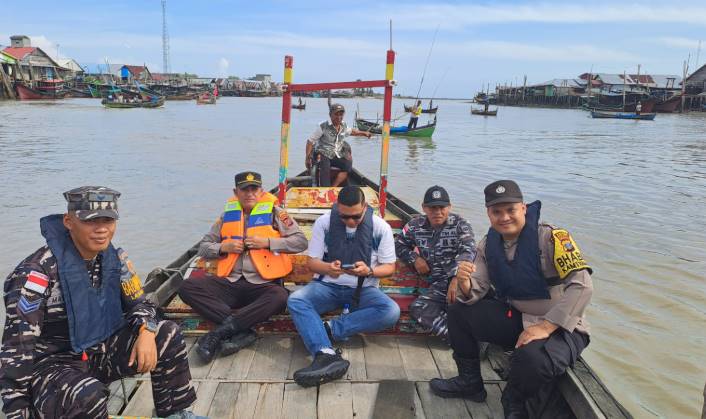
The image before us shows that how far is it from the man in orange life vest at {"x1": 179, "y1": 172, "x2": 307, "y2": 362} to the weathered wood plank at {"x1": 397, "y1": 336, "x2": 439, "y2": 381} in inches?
40.4

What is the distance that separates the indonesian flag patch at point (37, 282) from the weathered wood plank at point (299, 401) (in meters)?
1.54

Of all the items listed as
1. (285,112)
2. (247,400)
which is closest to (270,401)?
(247,400)

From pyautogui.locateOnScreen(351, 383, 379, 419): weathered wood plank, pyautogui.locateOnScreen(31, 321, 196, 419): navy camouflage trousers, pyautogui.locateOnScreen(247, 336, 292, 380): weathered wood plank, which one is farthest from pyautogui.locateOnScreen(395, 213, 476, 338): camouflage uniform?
pyautogui.locateOnScreen(31, 321, 196, 419): navy camouflage trousers

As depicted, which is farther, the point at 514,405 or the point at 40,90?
the point at 40,90

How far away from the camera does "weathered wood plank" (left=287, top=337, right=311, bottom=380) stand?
3.50m

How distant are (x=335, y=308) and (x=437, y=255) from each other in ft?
3.17

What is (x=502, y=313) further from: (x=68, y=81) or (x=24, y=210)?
(x=68, y=81)

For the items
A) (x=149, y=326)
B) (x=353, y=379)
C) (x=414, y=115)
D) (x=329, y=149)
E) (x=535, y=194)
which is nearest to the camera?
(x=149, y=326)

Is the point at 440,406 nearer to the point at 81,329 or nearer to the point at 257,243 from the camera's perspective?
the point at 257,243

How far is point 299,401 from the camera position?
312cm

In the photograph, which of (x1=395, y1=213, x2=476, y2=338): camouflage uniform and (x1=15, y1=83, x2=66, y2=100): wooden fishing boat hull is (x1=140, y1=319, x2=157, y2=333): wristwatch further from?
(x1=15, y1=83, x2=66, y2=100): wooden fishing boat hull

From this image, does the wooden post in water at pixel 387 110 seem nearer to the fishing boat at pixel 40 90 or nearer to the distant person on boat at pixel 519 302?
the distant person on boat at pixel 519 302

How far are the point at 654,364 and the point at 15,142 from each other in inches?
1004

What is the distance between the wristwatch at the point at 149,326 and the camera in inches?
103
